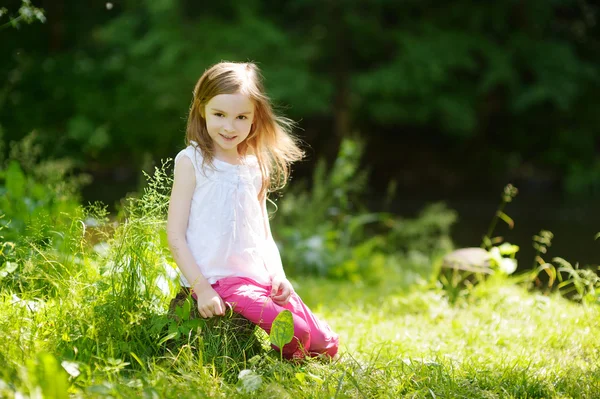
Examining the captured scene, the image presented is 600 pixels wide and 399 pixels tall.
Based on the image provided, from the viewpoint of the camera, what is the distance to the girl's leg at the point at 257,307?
208 centimetres

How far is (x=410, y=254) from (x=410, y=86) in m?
6.07

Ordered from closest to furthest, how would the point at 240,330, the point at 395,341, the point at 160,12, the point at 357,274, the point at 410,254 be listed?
the point at 240,330 → the point at 395,341 → the point at 357,274 → the point at 410,254 → the point at 160,12

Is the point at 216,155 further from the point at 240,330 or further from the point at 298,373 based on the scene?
the point at 298,373

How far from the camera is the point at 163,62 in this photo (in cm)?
1123

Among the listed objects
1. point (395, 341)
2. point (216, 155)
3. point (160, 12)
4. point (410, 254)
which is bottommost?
point (410, 254)

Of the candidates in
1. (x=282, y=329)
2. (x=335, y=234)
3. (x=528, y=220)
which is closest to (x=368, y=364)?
(x=282, y=329)

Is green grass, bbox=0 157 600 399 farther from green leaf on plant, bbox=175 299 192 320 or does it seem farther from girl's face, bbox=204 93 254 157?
girl's face, bbox=204 93 254 157

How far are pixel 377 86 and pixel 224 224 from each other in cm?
942

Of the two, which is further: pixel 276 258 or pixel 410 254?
pixel 410 254

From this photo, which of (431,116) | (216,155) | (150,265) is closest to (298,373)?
(150,265)

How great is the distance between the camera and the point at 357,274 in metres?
4.85

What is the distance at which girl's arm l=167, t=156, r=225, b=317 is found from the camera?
2.03m

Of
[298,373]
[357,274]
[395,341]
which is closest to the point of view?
[298,373]

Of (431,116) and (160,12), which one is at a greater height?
(160,12)
